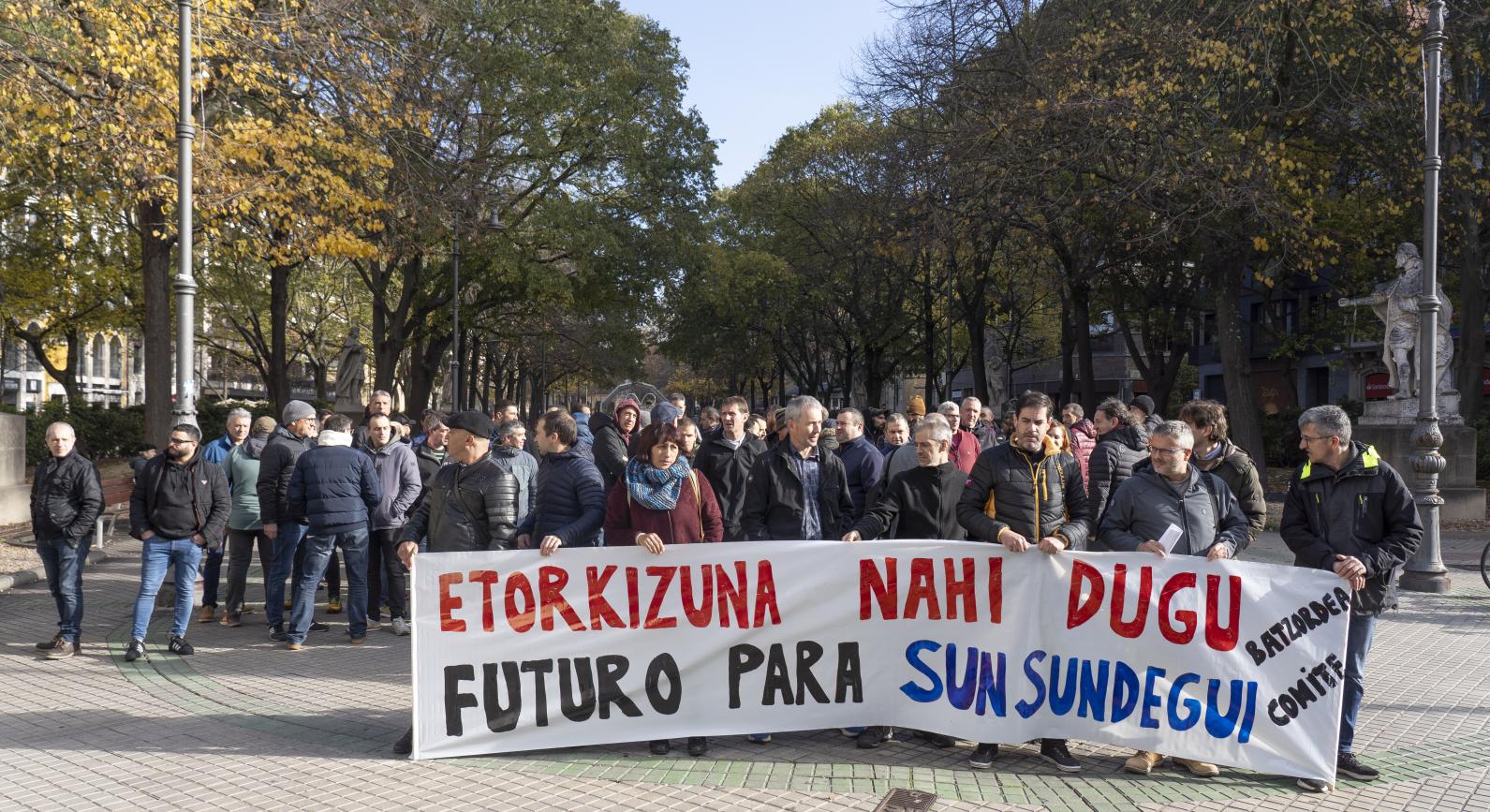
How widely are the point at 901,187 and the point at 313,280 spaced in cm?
2360

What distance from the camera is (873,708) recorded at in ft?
19.2

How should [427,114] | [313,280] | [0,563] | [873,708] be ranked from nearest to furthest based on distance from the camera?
[873,708] < [0,563] < [427,114] < [313,280]

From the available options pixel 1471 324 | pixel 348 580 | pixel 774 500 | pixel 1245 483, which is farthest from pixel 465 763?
pixel 1471 324

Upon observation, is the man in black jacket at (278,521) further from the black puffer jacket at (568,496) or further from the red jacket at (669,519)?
the red jacket at (669,519)

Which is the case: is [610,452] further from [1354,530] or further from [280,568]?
[1354,530]

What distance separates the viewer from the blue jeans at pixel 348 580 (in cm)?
848

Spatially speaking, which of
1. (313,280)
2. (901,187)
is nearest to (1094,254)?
(901,187)

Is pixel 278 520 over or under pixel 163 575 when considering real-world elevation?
over

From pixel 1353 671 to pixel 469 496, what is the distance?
4.81 metres

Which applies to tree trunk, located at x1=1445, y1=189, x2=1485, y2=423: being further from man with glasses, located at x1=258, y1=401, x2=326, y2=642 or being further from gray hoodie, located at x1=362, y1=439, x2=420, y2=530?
man with glasses, located at x1=258, y1=401, x2=326, y2=642

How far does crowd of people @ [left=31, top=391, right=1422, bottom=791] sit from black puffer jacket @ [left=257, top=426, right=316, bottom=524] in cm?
1

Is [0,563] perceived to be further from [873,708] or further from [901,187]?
[901,187]

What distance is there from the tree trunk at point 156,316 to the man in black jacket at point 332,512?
296 inches

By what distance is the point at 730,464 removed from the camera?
7160mm
